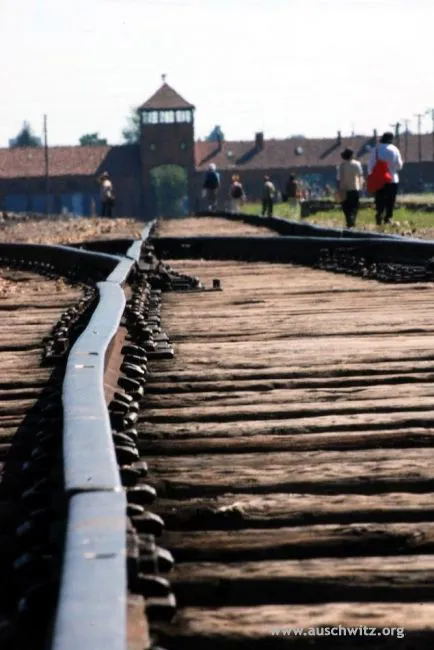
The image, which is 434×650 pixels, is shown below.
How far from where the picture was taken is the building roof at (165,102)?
112188mm

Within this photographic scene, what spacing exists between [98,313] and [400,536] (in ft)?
9.98

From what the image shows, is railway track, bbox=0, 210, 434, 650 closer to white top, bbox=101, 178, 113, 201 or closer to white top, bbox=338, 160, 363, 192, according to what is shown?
white top, bbox=338, 160, 363, 192

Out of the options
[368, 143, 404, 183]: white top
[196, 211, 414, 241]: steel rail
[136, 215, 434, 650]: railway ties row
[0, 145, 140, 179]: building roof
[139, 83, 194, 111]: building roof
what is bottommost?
[136, 215, 434, 650]: railway ties row

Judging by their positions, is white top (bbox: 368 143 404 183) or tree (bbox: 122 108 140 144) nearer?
white top (bbox: 368 143 404 183)

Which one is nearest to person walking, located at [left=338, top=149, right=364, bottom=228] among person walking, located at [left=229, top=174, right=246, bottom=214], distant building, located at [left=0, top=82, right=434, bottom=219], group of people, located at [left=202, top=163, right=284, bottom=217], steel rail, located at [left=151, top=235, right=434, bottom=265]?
steel rail, located at [left=151, top=235, right=434, bottom=265]

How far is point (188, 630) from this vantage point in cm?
202

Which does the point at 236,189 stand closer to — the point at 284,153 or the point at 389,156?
the point at 389,156

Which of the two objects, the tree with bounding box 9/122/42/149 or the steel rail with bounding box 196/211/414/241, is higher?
the tree with bounding box 9/122/42/149

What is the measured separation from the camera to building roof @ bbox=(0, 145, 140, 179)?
10962cm

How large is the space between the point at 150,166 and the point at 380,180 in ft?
302

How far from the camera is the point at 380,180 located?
58.7ft

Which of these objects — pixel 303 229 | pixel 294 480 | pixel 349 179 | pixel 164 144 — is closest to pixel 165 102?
pixel 164 144

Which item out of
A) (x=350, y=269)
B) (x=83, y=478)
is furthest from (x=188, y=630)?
(x=350, y=269)

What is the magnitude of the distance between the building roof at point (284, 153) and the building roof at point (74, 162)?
7179 millimetres
